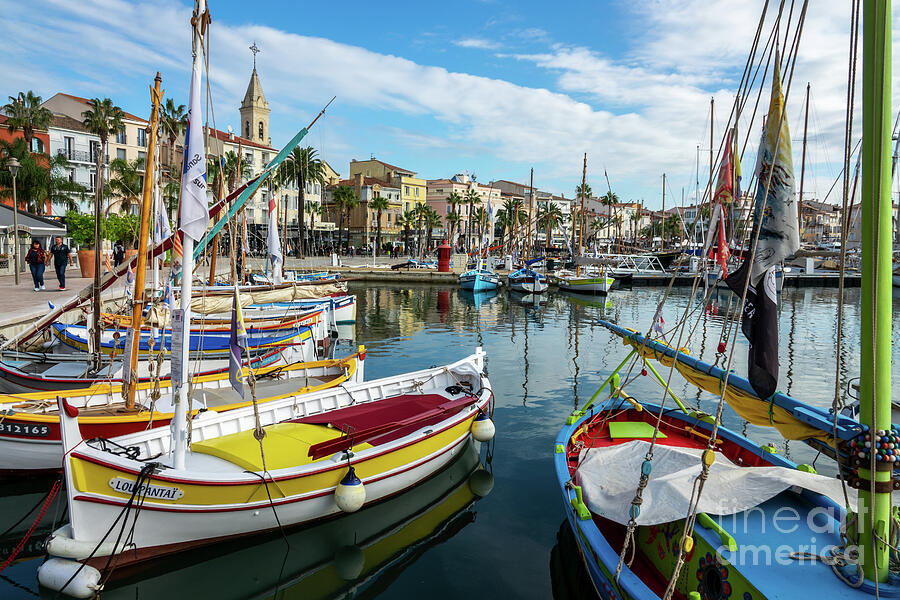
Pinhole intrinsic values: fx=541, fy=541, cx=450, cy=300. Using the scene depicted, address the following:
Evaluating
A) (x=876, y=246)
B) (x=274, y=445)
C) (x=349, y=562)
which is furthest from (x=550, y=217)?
(x=876, y=246)

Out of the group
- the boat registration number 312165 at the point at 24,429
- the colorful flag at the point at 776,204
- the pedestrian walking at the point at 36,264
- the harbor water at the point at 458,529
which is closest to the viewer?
the colorful flag at the point at 776,204

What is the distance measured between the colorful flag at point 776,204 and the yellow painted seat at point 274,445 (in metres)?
7.18

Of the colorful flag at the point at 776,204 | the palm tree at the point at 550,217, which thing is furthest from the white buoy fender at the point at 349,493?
the palm tree at the point at 550,217

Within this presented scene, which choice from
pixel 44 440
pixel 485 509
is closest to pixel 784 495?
pixel 485 509

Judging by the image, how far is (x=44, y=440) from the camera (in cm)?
986

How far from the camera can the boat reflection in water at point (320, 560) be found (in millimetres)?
7816

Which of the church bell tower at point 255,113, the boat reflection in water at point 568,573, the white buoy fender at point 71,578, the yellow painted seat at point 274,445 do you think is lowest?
the boat reflection in water at point 568,573

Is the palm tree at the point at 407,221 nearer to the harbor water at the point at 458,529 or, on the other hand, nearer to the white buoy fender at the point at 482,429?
the harbor water at the point at 458,529

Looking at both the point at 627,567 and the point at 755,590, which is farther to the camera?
the point at 627,567

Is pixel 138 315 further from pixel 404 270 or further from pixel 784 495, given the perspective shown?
pixel 404 270

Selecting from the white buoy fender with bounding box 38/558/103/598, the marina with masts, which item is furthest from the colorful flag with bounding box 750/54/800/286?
the white buoy fender with bounding box 38/558/103/598

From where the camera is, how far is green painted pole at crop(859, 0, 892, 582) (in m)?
4.41

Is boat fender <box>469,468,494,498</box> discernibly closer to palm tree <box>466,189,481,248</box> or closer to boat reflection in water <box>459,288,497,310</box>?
boat reflection in water <box>459,288,497,310</box>

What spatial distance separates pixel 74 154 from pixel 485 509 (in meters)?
70.7
